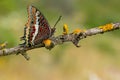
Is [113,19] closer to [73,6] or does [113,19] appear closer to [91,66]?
[73,6]

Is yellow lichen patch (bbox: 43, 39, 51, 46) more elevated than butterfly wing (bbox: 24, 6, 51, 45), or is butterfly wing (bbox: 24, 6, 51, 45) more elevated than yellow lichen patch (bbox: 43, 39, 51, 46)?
butterfly wing (bbox: 24, 6, 51, 45)

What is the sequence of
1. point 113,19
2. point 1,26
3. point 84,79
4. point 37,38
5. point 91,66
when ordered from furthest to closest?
point 113,19 < point 1,26 < point 91,66 < point 84,79 < point 37,38

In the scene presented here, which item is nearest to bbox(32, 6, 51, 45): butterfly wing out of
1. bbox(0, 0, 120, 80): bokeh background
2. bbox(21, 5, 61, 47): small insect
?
bbox(21, 5, 61, 47): small insect

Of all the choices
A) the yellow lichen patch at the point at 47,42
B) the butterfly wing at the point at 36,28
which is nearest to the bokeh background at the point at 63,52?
the butterfly wing at the point at 36,28

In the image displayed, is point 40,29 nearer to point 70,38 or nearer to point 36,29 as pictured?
point 36,29

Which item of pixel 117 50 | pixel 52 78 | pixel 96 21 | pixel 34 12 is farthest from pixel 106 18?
pixel 34 12

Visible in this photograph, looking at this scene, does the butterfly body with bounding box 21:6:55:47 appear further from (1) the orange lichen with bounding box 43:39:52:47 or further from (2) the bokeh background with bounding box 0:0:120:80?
(2) the bokeh background with bounding box 0:0:120:80

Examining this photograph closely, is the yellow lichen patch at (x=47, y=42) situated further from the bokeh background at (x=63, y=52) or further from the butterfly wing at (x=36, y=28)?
the bokeh background at (x=63, y=52)
